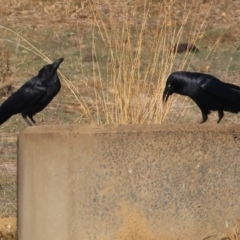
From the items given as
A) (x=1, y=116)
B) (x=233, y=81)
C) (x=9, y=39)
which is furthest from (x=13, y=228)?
(x=9, y=39)

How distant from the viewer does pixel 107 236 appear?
439 centimetres

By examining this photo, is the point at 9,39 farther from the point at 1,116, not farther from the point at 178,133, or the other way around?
the point at 178,133

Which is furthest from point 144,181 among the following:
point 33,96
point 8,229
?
point 33,96

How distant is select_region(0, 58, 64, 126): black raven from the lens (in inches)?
243

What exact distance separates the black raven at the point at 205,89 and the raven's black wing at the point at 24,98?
1078mm

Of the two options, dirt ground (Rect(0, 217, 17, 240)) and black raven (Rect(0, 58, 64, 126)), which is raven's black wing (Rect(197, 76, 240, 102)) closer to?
black raven (Rect(0, 58, 64, 126))

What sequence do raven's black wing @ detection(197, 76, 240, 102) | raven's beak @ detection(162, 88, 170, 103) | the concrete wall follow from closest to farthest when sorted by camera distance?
the concrete wall < raven's black wing @ detection(197, 76, 240, 102) < raven's beak @ detection(162, 88, 170, 103)

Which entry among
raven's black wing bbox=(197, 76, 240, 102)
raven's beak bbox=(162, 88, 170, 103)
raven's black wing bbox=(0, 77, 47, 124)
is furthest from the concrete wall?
raven's black wing bbox=(0, 77, 47, 124)

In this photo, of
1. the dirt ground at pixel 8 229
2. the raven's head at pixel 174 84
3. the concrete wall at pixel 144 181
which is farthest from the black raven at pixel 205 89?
the dirt ground at pixel 8 229

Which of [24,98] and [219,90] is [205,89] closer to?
[219,90]

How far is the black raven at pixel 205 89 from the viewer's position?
5.39m

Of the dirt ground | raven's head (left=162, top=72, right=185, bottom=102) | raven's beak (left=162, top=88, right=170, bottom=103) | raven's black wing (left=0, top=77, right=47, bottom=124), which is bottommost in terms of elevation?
the dirt ground

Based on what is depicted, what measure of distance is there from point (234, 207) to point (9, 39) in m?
7.78

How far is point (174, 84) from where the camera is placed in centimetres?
548
